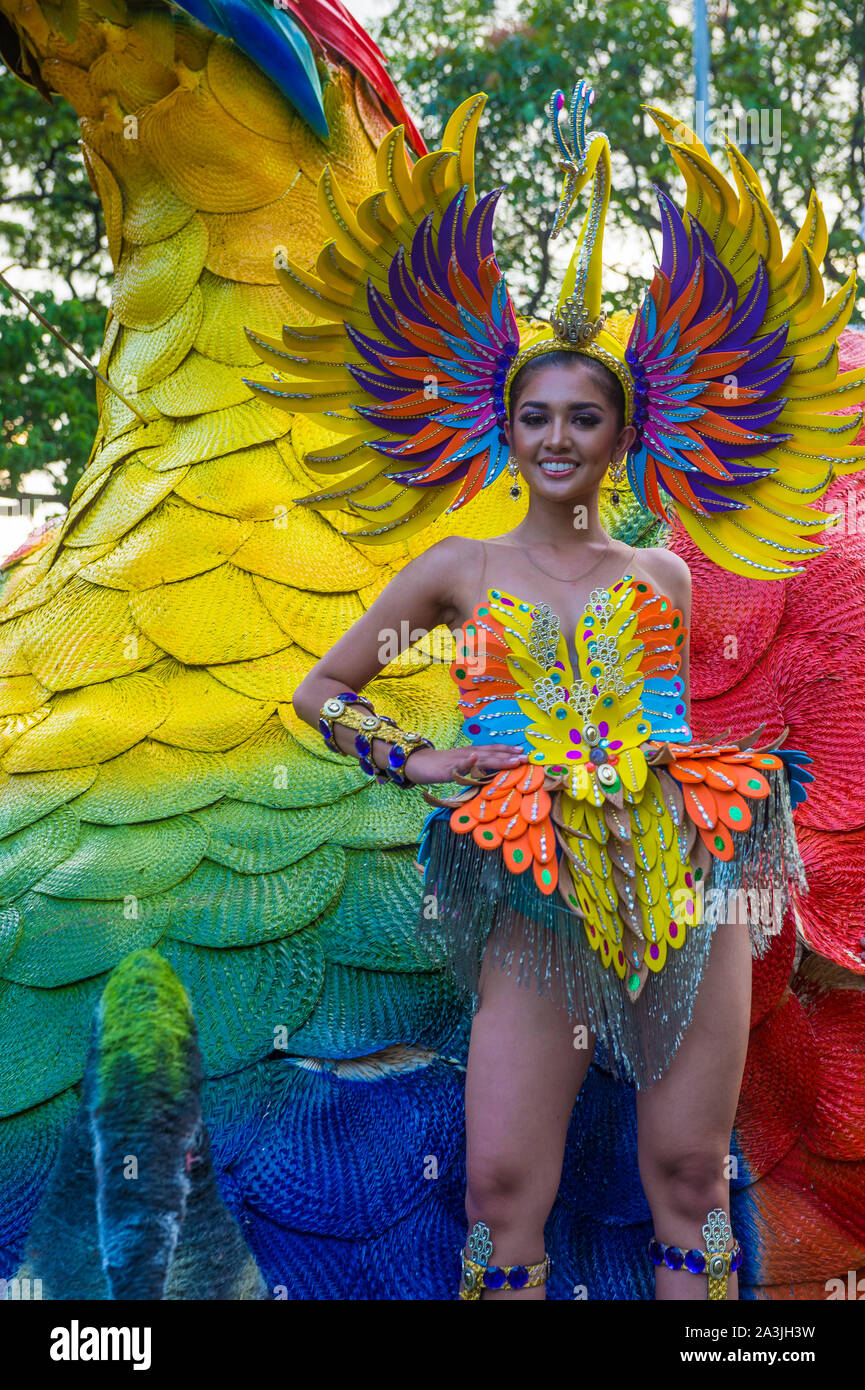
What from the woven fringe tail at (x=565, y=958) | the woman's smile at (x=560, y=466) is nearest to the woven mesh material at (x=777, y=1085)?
the woven fringe tail at (x=565, y=958)

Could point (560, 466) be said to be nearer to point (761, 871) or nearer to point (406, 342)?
point (406, 342)

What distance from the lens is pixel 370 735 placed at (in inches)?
88.3

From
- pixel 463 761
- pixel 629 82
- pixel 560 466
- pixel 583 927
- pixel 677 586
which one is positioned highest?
pixel 629 82

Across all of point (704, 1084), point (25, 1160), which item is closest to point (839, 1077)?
point (704, 1084)

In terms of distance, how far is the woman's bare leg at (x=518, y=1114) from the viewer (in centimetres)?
207

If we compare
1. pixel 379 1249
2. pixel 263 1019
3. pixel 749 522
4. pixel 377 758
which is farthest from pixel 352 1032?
pixel 749 522

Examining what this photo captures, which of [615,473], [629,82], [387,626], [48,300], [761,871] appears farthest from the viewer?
[629,82]

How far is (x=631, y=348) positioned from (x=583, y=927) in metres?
0.95

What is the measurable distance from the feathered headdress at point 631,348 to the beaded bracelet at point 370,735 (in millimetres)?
350

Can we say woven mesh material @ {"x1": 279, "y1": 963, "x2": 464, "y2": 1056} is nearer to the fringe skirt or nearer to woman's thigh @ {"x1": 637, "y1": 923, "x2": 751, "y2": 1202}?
the fringe skirt

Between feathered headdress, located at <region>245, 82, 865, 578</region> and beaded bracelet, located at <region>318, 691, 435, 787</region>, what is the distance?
1.15ft

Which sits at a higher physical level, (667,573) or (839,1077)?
(667,573)

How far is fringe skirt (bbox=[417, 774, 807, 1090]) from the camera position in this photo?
2.12 metres

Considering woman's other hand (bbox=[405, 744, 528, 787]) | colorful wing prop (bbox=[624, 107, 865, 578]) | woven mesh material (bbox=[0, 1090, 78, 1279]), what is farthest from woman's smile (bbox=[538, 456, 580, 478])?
woven mesh material (bbox=[0, 1090, 78, 1279])
